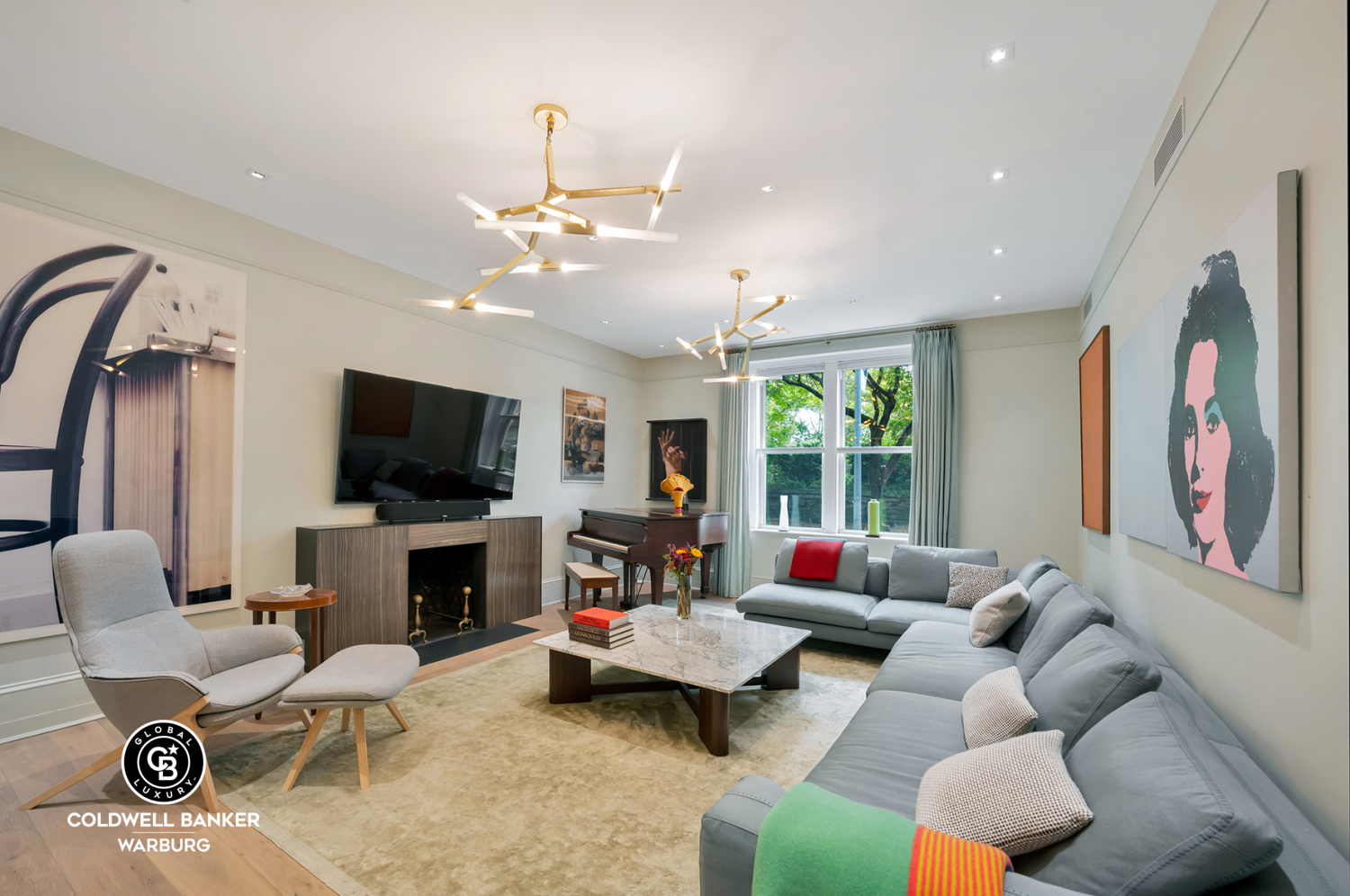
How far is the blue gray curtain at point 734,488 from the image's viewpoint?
6.44 meters

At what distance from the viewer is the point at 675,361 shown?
7.08m

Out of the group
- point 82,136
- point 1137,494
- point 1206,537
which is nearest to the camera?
point 1206,537

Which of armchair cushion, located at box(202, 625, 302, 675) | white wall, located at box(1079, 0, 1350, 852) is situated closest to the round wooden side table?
armchair cushion, located at box(202, 625, 302, 675)

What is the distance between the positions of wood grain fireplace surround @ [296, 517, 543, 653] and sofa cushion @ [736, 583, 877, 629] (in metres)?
2.04

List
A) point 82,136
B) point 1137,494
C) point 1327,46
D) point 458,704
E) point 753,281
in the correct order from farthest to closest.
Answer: point 753,281 → point 458,704 → point 82,136 → point 1137,494 → point 1327,46

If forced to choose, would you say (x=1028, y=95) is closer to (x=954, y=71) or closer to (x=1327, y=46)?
(x=954, y=71)

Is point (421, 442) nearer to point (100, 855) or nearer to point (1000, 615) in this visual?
point (100, 855)

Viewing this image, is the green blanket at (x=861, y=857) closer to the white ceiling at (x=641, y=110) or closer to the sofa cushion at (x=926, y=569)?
the white ceiling at (x=641, y=110)

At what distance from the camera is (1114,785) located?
1144mm

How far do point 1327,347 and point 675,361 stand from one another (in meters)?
6.15

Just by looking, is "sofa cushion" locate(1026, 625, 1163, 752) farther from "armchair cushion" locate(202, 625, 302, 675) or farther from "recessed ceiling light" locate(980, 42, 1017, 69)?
"armchair cushion" locate(202, 625, 302, 675)

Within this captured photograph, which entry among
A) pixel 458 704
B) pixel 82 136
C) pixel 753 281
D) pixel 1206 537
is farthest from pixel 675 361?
pixel 1206 537

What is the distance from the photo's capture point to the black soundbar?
4203 mm

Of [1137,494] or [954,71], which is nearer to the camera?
[954,71]
